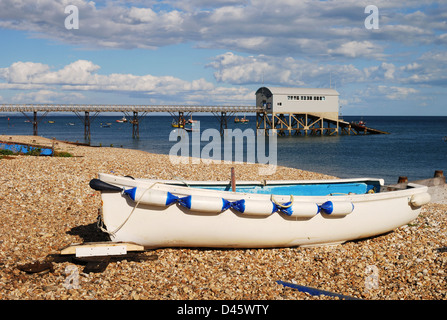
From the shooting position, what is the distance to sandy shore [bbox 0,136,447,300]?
18.9ft

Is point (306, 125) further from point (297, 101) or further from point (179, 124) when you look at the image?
point (179, 124)

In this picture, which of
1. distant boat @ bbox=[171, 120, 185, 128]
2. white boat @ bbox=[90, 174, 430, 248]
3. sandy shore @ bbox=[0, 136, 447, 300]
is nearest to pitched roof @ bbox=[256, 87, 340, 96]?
distant boat @ bbox=[171, 120, 185, 128]

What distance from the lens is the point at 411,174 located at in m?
26.3

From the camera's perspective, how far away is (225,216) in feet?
23.0

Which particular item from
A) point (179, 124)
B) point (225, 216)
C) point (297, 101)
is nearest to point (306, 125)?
point (297, 101)

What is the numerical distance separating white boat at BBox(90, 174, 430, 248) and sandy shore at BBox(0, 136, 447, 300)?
0.28m

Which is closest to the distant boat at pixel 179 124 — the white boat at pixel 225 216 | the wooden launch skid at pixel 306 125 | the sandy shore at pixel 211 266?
the wooden launch skid at pixel 306 125

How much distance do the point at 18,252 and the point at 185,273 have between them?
9.79 feet

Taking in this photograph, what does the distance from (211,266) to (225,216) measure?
85 cm

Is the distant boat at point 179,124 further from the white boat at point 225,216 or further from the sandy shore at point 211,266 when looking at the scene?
the white boat at point 225,216

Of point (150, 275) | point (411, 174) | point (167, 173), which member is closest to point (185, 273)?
point (150, 275)

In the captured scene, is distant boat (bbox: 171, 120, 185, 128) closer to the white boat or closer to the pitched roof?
the pitched roof
